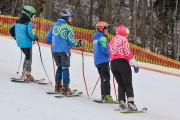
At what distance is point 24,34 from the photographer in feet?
32.4

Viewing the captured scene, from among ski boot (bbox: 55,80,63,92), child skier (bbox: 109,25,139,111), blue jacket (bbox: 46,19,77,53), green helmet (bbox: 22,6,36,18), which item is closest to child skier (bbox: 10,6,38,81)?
green helmet (bbox: 22,6,36,18)

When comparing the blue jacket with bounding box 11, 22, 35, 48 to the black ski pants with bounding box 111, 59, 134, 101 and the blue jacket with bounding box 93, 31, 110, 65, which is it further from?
the black ski pants with bounding box 111, 59, 134, 101

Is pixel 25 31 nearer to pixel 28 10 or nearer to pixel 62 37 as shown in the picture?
pixel 28 10

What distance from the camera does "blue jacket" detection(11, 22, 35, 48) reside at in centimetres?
980

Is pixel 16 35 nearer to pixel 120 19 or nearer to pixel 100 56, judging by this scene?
pixel 100 56

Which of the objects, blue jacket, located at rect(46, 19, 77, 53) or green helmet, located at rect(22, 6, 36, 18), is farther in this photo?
green helmet, located at rect(22, 6, 36, 18)

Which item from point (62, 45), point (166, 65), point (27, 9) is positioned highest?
point (27, 9)

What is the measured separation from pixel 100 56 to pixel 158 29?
3209cm

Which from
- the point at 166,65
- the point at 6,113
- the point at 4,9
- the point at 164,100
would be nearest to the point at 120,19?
the point at 4,9

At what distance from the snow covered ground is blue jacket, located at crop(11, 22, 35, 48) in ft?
3.07

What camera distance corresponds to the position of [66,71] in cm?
890

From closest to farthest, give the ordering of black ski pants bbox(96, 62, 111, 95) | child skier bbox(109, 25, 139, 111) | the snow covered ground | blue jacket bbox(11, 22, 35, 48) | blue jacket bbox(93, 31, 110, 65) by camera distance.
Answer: the snow covered ground < child skier bbox(109, 25, 139, 111) < blue jacket bbox(93, 31, 110, 65) < black ski pants bbox(96, 62, 111, 95) < blue jacket bbox(11, 22, 35, 48)

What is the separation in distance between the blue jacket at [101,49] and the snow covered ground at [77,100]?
A: 3.03ft

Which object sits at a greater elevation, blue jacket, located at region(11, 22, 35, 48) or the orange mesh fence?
blue jacket, located at region(11, 22, 35, 48)
